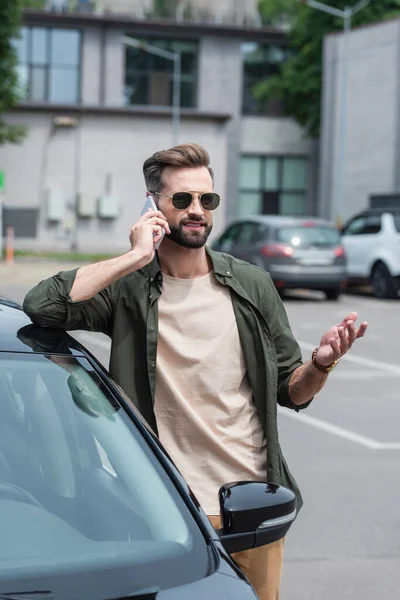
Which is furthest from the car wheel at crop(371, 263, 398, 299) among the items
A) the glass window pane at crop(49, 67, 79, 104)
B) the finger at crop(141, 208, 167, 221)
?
the glass window pane at crop(49, 67, 79, 104)

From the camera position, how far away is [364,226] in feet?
73.4

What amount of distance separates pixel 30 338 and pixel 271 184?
166 ft

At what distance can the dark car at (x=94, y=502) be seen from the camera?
229 cm

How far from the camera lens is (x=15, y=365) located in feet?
9.36

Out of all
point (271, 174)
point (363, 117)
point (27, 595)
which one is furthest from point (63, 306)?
point (271, 174)

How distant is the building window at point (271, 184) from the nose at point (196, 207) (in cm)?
4981

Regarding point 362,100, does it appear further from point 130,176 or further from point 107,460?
point 107,460

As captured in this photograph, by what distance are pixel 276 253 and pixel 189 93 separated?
32.6 metres

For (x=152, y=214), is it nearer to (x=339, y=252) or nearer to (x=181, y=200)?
(x=181, y=200)

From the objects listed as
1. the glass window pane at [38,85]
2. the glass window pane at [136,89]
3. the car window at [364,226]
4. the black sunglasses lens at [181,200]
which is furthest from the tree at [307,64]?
the black sunglasses lens at [181,200]

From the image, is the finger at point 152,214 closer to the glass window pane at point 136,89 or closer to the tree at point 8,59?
the tree at point 8,59

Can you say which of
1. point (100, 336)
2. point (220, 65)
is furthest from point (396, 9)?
point (100, 336)

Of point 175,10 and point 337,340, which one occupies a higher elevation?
point 175,10

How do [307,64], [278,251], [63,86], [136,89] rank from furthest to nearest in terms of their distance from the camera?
[136,89]
[307,64]
[63,86]
[278,251]
